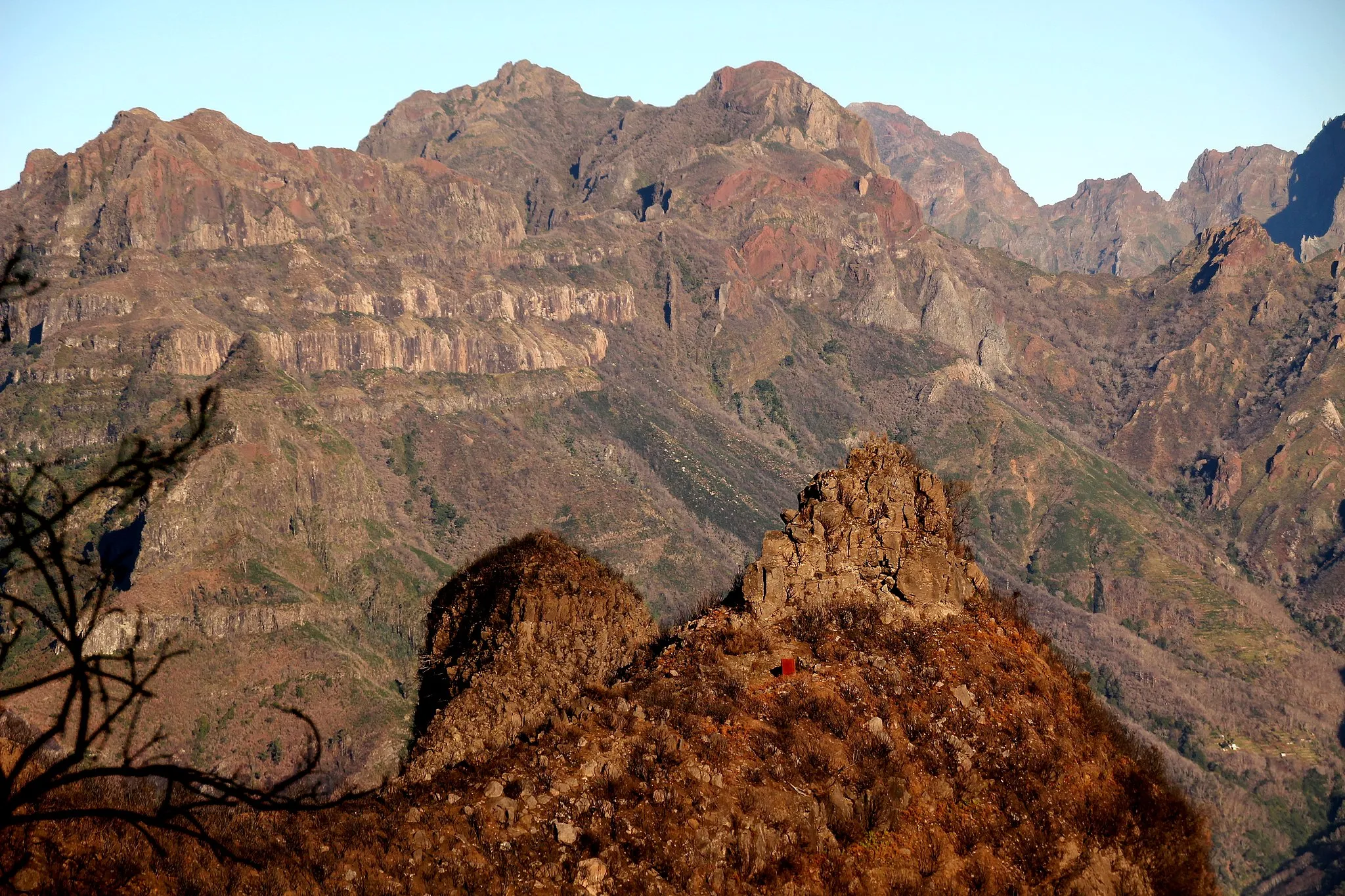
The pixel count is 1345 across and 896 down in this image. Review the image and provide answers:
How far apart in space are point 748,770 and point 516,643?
10.3 meters

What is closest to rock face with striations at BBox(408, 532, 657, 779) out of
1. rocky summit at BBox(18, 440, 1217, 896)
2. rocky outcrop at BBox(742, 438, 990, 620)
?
rocky summit at BBox(18, 440, 1217, 896)

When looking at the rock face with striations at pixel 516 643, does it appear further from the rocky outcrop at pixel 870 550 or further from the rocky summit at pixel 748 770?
the rocky outcrop at pixel 870 550

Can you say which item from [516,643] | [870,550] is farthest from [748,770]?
[870,550]

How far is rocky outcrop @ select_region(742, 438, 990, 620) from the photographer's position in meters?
44.3

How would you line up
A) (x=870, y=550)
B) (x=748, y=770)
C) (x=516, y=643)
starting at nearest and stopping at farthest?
(x=748, y=770) → (x=516, y=643) → (x=870, y=550)

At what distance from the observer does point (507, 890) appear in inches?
1111

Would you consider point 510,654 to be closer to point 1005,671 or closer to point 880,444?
point 1005,671

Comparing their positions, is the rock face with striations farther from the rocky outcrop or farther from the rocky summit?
the rocky outcrop

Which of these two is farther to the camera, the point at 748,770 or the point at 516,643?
the point at 516,643

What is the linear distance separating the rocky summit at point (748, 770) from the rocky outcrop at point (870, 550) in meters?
0.18

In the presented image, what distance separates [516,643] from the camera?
41000 millimetres

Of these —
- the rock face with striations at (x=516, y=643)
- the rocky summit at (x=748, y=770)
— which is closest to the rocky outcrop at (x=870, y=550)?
the rocky summit at (x=748, y=770)

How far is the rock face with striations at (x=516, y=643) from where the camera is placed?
36.3 m

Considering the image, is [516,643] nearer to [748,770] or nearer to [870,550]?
[748,770]
